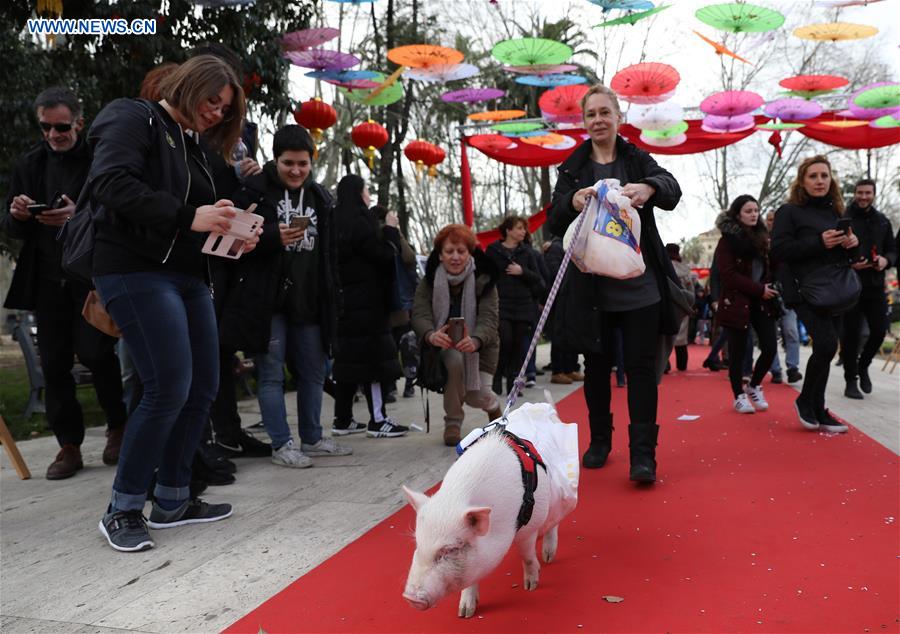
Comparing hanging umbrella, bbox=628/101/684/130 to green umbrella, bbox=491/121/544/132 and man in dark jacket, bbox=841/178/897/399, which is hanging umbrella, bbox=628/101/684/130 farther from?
man in dark jacket, bbox=841/178/897/399

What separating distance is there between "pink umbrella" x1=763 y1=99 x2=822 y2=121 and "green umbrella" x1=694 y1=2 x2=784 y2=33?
2.49m

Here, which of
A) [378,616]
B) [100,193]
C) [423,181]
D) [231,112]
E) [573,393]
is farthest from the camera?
[423,181]

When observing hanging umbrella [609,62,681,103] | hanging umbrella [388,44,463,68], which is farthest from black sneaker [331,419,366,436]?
hanging umbrella [609,62,681,103]

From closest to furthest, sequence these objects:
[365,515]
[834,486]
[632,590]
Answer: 1. [632,590]
2. [365,515]
3. [834,486]

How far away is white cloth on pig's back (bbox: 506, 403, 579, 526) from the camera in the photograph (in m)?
2.52

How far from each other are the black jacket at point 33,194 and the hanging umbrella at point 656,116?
8.94m

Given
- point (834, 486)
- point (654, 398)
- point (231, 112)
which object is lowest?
point (834, 486)

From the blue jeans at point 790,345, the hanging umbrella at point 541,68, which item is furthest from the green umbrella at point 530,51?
the blue jeans at point 790,345

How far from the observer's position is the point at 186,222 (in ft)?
9.28

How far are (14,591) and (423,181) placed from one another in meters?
27.9

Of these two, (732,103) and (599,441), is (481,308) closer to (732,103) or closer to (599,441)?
(599,441)

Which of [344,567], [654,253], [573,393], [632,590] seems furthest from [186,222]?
[573,393]

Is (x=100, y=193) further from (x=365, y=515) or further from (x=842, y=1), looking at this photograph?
(x=842, y=1)

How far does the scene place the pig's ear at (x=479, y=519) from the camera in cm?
195
